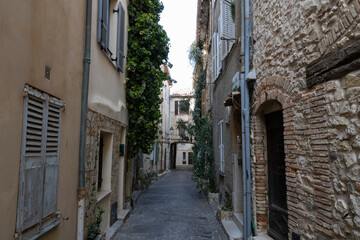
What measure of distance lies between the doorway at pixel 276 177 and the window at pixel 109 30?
Result: 3.37 m

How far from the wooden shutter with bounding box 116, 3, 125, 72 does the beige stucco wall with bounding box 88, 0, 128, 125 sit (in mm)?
111

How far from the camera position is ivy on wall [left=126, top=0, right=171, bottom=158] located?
25.7 feet

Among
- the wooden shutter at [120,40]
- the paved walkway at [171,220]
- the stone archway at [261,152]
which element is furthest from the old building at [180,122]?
the stone archway at [261,152]

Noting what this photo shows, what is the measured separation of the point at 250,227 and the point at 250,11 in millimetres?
3885

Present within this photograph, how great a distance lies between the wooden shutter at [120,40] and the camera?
22.1 feet

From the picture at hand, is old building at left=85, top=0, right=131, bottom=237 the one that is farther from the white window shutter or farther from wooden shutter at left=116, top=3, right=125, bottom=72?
the white window shutter

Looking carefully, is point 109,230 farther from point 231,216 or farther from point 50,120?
point 50,120

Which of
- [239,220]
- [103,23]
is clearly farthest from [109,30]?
[239,220]

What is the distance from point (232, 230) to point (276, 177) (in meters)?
1.97

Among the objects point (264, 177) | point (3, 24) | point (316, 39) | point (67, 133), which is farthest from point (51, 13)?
point (264, 177)

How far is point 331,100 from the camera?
278cm


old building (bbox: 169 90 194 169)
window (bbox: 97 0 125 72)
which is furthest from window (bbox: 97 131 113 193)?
old building (bbox: 169 90 194 169)

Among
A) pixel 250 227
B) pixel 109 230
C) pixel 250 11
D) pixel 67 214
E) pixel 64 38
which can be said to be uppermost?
pixel 250 11

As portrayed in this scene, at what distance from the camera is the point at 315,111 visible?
3.04 m
